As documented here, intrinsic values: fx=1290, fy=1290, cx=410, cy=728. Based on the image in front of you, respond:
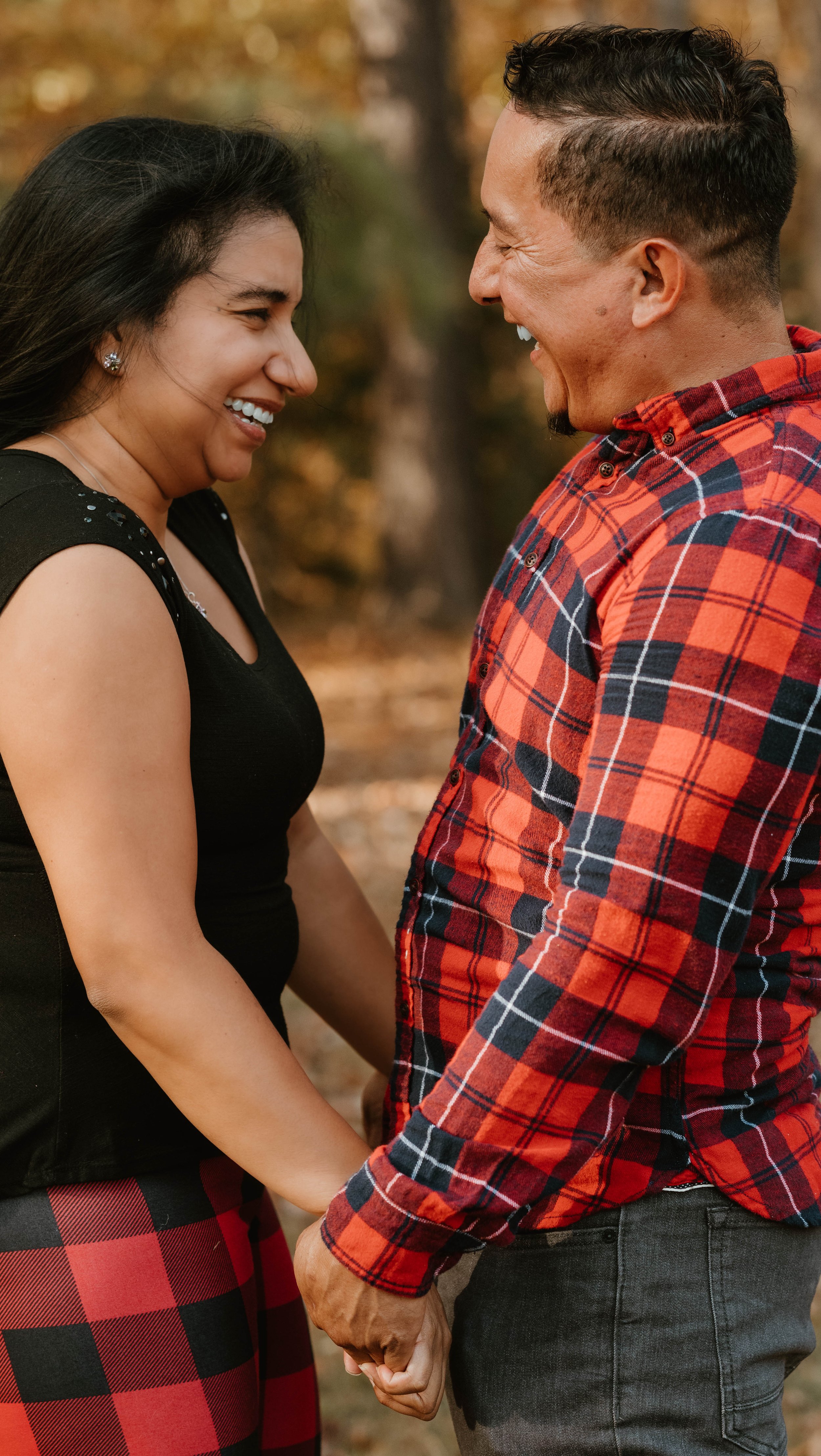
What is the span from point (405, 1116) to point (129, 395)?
1.03 metres

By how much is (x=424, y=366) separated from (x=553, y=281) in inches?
430

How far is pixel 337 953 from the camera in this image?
84.4 inches

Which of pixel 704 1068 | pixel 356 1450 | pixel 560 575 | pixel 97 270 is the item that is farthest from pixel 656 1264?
pixel 356 1450

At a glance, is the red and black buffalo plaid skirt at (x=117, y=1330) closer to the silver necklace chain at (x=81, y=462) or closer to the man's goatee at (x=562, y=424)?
the silver necklace chain at (x=81, y=462)

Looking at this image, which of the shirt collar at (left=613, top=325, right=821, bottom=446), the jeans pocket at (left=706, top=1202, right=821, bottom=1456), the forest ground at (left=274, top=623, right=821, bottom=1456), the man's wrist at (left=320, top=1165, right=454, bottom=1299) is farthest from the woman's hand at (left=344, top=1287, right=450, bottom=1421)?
the forest ground at (left=274, top=623, right=821, bottom=1456)

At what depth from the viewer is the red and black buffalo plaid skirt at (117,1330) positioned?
1.59 meters

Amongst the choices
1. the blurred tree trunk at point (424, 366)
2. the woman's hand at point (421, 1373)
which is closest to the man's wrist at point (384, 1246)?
the woman's hand at point (421, 1373)

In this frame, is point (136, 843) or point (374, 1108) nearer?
point (136, 843)

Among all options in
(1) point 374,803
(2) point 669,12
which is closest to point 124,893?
(1) point 374,803

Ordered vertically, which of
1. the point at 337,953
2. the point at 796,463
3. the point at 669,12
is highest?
the point at 669,12

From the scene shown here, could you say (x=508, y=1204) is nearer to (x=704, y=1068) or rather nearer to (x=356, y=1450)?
(x=704, y=1068)

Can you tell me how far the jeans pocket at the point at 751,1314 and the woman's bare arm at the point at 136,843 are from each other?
0.46 m

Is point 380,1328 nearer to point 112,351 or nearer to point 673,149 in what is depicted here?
point 112,351

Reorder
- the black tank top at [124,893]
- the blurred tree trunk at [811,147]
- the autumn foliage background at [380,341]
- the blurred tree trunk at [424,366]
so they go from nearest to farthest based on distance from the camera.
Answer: the black tank top at [124,893]
the autumn foliage background at [380,341]
the blurred tree trunk at [811,147]
the blurred tree trunk at [424,366]
